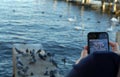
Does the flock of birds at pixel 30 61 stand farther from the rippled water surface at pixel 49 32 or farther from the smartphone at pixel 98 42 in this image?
the rippled water surface at pixel 49 32

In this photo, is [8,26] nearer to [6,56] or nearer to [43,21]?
[43,21]

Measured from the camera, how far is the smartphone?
2902 mm

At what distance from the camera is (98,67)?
205 cm

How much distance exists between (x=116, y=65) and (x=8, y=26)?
4017 centimetres

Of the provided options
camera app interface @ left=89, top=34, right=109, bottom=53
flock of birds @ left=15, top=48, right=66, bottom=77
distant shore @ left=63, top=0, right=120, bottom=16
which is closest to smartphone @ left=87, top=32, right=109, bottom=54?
camera app interface @ left=89, top=34, right=109, bottom=53

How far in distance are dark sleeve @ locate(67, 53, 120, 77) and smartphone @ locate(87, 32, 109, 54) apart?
2.63 feet

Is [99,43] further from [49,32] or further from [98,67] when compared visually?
[49,32]

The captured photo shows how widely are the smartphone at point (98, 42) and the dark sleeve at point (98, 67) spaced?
80 cm

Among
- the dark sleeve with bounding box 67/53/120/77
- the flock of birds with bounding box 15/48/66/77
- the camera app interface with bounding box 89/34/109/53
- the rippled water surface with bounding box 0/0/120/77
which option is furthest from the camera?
the rippled water surface with bounding box 0/0/120/77

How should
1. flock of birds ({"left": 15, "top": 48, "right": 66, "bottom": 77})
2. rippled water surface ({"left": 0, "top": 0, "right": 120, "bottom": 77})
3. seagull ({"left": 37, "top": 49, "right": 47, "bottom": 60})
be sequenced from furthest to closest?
rippled water surface ({"left": 0, "top": 0, "right": 120, "bottom": 77})
seagull ({"left": 37, "top": 49, "right": 47, "bottom": 60})
flock of birds ({"left": 15, "top": 48, "right": 66, "bottom": 77})

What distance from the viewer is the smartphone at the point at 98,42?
9.52ft

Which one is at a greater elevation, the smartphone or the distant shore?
the smartphone

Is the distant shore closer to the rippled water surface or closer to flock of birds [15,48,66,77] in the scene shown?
the rippled water surface

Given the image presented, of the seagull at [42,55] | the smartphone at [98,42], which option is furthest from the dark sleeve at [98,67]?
the seagull at [42,55]
